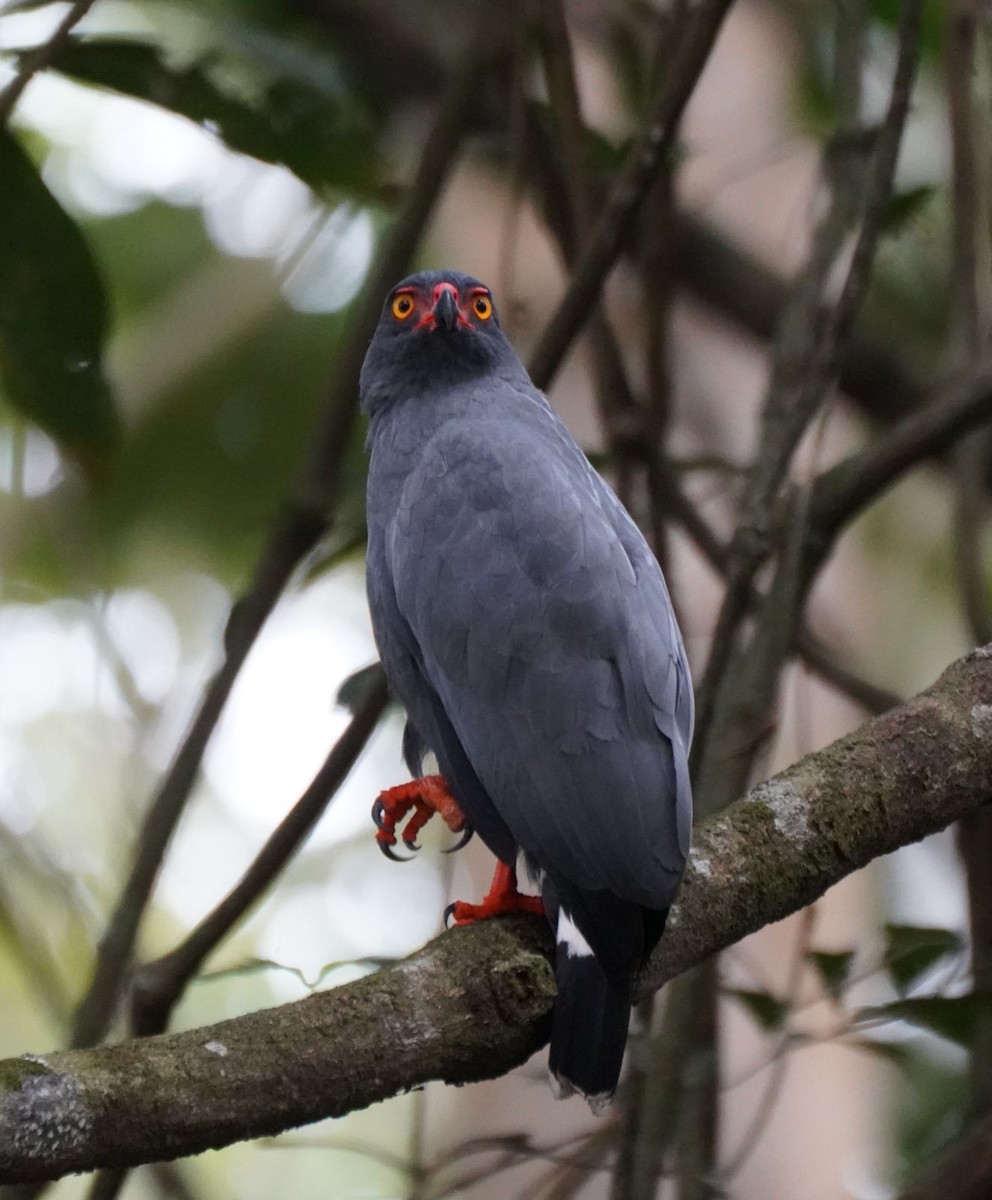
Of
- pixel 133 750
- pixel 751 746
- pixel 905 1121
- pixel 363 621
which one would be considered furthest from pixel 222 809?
pixel 751 746

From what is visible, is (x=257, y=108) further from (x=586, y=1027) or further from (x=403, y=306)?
(x=586, y=1027)

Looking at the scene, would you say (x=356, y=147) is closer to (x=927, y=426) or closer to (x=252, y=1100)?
(x=927, y=426)

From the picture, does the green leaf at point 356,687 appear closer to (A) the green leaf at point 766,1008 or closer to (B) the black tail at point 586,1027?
(A) the green leaf at point 766,1008

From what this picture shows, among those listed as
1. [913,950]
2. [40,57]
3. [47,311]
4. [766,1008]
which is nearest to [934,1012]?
[913,950]

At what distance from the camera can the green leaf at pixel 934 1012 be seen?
3531 millimetres

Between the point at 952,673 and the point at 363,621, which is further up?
the point at 363,621

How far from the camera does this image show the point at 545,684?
9.03 feet

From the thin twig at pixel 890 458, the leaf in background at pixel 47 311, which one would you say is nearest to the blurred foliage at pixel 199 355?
the leaf in background at pixel 47 311

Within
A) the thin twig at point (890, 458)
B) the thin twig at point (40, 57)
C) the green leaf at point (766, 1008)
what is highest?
the thin twig at point (40, 57)

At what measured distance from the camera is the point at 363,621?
25.7ft

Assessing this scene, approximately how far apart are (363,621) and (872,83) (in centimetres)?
390

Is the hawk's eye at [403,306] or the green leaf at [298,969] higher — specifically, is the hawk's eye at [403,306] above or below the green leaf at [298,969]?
above

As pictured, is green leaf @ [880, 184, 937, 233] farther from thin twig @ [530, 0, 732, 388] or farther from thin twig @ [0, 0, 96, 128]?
thin twig @ [0, 0, 96, 128]

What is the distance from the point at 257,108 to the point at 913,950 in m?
3.06
